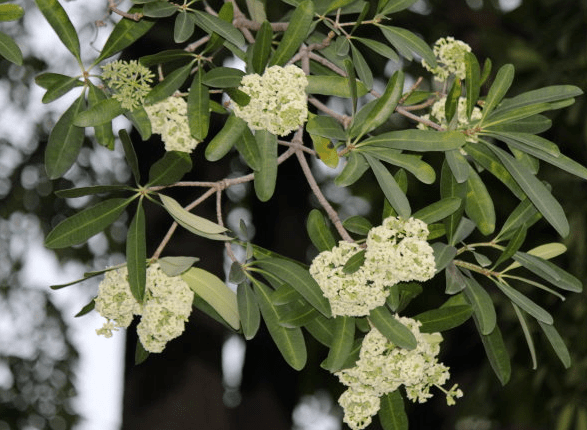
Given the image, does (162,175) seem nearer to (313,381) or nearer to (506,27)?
(313,381)

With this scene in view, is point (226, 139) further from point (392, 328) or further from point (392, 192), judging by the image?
point (392, 328)

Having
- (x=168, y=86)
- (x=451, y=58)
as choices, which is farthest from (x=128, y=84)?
(x=451, y=58)

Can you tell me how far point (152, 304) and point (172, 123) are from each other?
0.29 m

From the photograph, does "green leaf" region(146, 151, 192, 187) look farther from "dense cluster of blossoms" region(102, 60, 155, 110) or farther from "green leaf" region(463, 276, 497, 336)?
"green leaf" region(463, 276, 497, 336)

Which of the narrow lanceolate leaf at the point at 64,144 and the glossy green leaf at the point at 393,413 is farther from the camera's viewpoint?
the glossy green leaf at the point at 393,413

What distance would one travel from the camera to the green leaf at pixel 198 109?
1.54 meters

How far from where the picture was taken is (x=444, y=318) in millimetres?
1632

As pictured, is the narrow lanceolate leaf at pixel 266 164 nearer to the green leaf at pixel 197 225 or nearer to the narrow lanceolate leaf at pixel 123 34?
the green leaf at pixel 197 225

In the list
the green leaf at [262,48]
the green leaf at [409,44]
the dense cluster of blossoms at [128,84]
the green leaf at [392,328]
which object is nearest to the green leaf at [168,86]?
the dense cluster of blossoms at [128,84]

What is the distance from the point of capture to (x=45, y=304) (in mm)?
4586

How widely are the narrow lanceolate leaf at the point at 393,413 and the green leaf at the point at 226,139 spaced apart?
1.75 ft

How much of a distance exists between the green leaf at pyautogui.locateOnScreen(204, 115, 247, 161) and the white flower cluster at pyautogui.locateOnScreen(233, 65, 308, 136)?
0.04 ft

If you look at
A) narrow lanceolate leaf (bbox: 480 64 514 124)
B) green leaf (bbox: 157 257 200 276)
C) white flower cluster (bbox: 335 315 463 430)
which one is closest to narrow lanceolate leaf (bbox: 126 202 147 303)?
green leaf (bbox: 157 257 200 276)

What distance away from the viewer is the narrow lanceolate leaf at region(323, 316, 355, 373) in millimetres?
1521
